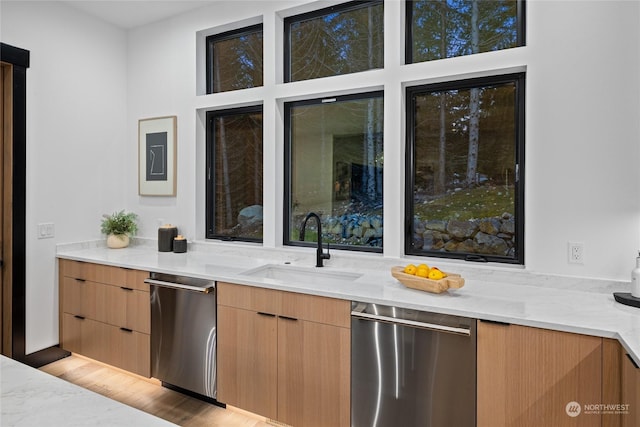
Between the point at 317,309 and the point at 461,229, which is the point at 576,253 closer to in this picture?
the point at 461,229

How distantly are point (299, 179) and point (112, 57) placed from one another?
A: 2123 mm

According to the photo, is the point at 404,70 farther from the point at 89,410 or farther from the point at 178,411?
the point at 178,411

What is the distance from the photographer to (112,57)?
347 cm

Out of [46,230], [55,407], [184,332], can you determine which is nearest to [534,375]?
[55,407]

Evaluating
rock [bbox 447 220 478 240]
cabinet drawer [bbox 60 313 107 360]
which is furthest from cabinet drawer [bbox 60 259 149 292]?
rock [bbox 447 220 478 240]

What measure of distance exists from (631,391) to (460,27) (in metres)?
2.10

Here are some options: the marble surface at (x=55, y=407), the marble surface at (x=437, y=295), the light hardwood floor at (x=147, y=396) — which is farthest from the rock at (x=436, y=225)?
the marble surface at (x=55, y=407)

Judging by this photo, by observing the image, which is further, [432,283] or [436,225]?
[436,225]

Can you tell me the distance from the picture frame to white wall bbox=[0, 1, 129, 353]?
0.22m

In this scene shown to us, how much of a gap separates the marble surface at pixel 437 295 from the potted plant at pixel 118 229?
0.30 feet

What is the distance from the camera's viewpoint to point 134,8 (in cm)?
319

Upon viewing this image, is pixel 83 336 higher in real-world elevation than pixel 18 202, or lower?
lower

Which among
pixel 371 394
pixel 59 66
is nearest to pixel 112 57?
pixel 59 66

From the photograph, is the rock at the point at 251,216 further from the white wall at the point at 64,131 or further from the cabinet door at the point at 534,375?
the cabinet door at the point at 534,375
